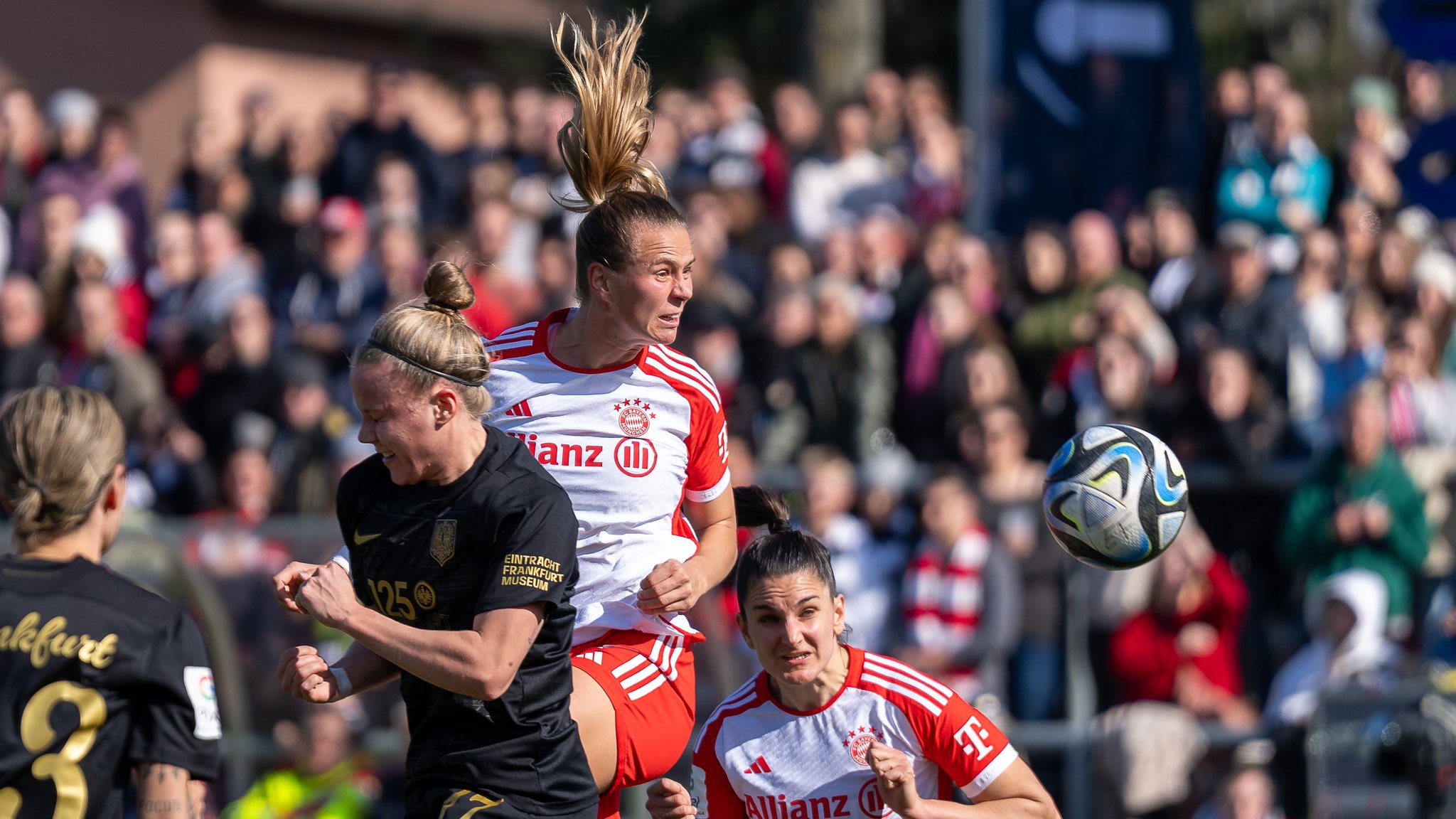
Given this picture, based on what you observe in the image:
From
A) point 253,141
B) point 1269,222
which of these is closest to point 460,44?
point 253,141

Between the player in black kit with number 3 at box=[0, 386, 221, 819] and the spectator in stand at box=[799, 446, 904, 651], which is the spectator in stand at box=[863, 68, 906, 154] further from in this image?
the player in black kit with number 3 at box=[0, 386, 221, 819]

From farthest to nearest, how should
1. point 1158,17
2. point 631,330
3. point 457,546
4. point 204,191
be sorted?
point 204,191
point 1158,17
point 631,330
point 457,546

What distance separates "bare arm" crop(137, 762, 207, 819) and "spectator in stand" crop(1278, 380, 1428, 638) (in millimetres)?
5871

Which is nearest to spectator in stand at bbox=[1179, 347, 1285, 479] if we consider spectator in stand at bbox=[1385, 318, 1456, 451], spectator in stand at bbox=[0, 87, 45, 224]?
spectator in stand at bbox=[1385, 318, 1456, 451]

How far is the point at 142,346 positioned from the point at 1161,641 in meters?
6.76

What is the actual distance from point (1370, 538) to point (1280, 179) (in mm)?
2708

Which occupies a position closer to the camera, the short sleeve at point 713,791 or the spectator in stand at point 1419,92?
the short sleeve at point 713,791

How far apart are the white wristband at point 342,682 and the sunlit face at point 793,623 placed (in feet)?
3.73

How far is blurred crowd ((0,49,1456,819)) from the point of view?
8.80m

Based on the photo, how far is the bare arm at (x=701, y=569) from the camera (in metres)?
4.43

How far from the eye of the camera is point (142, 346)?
40.3 ft

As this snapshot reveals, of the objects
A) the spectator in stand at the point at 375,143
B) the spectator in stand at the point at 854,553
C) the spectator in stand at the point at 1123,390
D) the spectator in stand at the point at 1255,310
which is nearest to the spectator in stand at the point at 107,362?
the spectator in stand at the point at 375,143

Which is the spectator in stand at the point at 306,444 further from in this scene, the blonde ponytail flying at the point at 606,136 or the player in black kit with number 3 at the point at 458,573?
the player in black kit with number 3 at the point at 458,573

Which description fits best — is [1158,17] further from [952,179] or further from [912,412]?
[912,412]
